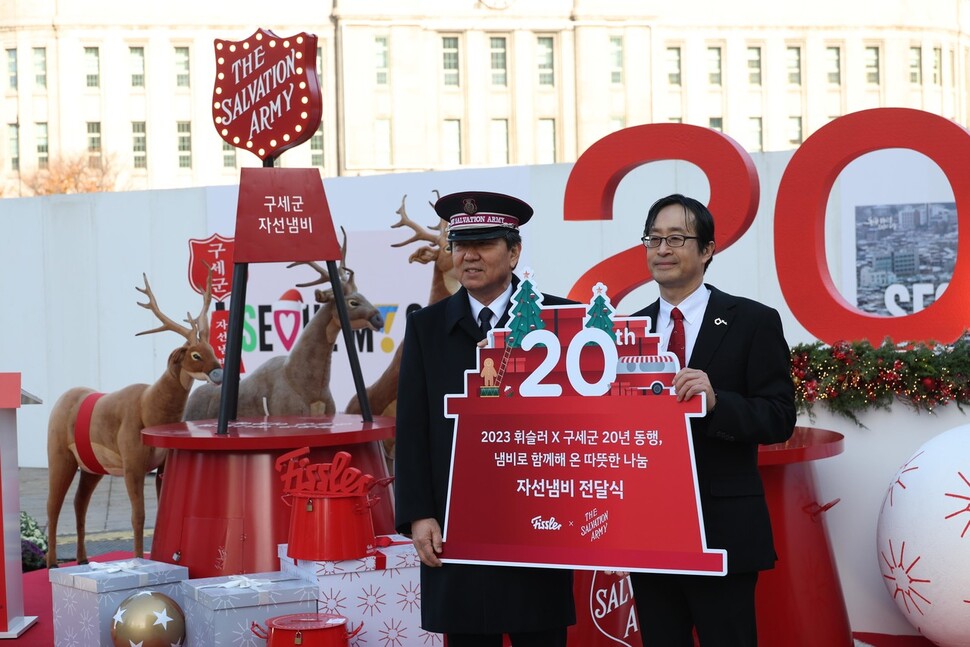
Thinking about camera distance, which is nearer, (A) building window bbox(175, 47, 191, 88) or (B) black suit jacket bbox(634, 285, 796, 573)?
(B) black suit jacket bbox(634, 285, 796, 573)

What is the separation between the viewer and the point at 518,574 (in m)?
3.28

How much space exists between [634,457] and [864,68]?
2212 inches

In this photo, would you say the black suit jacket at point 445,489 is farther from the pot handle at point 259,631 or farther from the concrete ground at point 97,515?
the concrete ground at point 97,515

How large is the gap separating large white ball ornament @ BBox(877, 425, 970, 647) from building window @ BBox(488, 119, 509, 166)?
47070mm

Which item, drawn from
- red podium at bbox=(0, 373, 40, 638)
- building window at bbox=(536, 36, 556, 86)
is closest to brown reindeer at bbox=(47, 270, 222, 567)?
red podium at bbox=(0, 373, 40, 638)

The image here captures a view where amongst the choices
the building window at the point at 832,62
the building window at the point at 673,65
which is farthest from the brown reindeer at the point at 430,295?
the building window at the point at 832,62

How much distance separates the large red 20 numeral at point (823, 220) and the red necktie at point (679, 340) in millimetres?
2803

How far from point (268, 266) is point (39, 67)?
143 ft

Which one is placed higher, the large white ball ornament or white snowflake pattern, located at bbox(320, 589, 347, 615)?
the large white ball ornament

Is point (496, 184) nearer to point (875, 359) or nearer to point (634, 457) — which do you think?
point (875, 359)

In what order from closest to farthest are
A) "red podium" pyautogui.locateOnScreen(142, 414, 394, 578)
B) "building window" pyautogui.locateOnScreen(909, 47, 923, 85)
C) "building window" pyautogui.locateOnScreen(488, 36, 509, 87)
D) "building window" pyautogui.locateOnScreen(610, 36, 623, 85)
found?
"red podium" pyautogui.locateOnScreen(142, 414, 394, 578)
"building window" pyautogui.locateOnScreen(610, 36, 623, 85)
"building window" pyautogui.locateOnScreen(488, 36, 509, 87)
"building window" pyautogui.locateOnScreen(909, 47, 923, 85)

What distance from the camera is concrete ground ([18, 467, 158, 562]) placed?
918 cm

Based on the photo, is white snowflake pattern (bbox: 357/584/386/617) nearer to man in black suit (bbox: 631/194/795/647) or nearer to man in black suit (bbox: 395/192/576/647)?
man in black suit (bbox: 395/192/576/647)

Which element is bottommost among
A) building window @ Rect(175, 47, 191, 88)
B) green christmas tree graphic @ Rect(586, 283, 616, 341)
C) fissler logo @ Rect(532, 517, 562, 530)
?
fissler logo @ Rect(532, 517, 562, 530)
